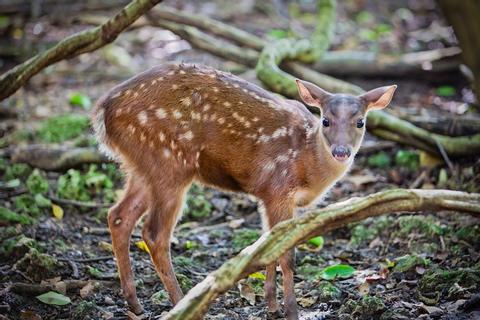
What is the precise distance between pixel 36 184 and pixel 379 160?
3.39 metres

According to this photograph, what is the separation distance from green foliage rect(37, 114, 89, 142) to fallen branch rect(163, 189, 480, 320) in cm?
459

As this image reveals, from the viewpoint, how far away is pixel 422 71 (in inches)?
371

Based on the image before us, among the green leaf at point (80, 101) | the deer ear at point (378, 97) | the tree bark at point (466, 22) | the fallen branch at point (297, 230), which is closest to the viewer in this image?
the tree bark at point (466, 22)

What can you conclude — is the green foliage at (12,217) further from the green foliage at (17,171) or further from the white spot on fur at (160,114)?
the white spot on fur at (160,114)

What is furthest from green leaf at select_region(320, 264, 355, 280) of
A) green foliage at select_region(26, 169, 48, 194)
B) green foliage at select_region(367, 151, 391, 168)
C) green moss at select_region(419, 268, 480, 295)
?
green foliage at select_region(26, 169, 48, 194)

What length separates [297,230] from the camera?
3857 millimetres

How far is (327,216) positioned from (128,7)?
91.5 inches

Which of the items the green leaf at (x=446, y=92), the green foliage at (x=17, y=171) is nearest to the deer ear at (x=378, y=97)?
the green foliage at (x=17, y=171)

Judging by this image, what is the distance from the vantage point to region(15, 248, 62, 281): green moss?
5.08m

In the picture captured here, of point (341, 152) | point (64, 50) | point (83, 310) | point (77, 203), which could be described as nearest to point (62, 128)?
point (77, 203)

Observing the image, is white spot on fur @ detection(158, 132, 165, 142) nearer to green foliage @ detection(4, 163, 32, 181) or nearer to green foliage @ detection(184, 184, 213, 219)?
green foliage @ detection(184, 184, 213, 219)

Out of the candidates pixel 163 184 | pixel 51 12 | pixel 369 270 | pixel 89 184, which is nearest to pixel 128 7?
pixel 163 184

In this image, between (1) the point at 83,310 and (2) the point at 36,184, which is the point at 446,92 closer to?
(2) the point at 36,184

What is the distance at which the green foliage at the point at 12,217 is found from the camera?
589 centimetres
